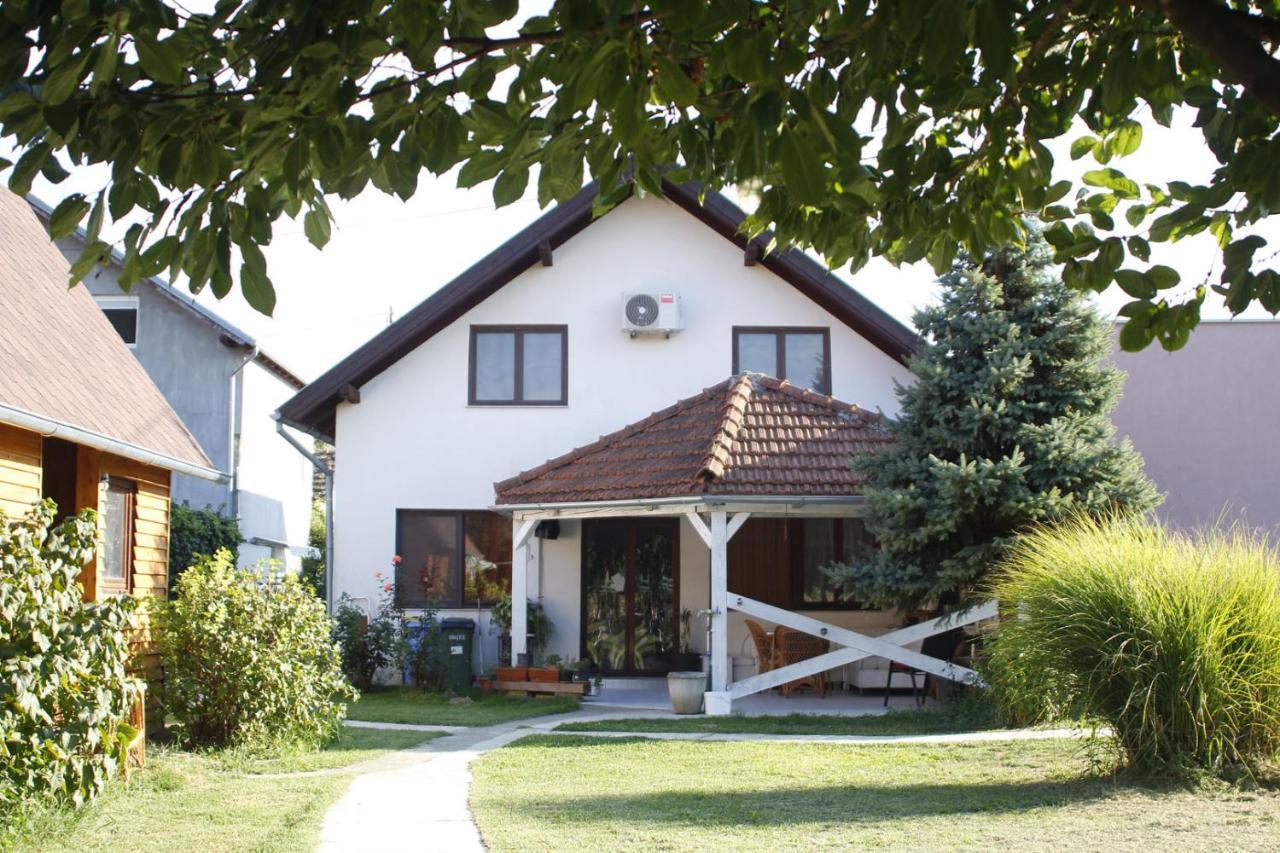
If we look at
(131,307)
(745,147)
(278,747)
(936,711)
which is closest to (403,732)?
(278,747)

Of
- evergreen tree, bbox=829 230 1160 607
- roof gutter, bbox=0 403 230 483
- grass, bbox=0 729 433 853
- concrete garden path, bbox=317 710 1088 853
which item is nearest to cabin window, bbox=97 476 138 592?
roof gutter, bbox=0 403 230 483

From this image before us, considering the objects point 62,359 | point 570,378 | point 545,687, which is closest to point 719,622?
point 545,687

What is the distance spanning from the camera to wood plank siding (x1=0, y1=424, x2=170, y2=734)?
10312 mm

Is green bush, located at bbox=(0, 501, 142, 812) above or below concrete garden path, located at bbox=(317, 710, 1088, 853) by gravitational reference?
above

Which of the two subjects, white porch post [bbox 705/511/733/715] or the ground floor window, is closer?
white porch post [bbox 705/511/733/715]

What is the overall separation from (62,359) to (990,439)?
956cm

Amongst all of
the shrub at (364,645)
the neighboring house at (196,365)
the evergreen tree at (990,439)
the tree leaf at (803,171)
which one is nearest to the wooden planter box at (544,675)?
the shrub at (364,645)

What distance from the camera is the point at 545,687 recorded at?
18094 millimetres

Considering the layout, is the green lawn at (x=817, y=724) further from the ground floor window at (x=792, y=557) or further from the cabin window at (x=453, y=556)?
the cabin window at (x=453, y=556)

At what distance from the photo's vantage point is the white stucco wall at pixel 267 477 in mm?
25438

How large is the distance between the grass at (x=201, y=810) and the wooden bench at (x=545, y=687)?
5.98 meters

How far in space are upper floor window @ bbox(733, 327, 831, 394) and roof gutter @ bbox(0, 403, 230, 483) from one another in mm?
9250

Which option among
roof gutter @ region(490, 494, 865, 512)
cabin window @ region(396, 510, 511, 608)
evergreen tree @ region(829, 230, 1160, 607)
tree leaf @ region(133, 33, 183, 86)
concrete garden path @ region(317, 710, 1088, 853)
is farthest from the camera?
cabin window @ region(396, 510, 511, 608)

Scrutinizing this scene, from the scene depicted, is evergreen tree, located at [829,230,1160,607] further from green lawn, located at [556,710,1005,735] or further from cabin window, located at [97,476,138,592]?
cabin window, located at [97,476,138,592]
